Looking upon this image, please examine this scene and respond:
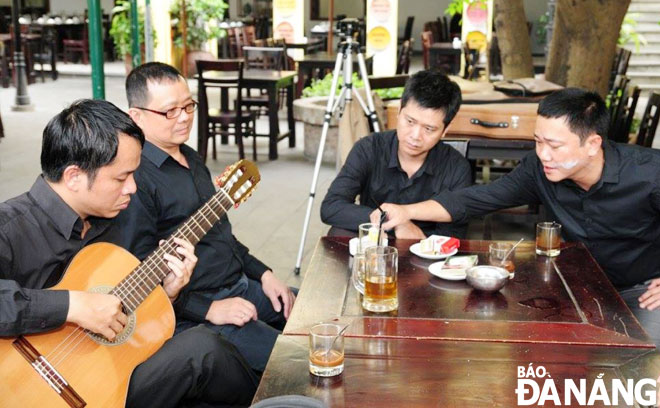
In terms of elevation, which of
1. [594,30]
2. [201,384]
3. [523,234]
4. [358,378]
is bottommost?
[523,234]

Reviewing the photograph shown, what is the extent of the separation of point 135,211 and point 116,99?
31.9 ft

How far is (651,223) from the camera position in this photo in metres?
3.05

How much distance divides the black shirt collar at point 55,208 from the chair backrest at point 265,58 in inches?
311

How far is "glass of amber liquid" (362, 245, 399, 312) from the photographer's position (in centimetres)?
229

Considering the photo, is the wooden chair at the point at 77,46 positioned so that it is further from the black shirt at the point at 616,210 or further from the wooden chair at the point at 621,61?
the black shirt at the point at 616,210

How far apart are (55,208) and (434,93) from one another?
1586 millimetres

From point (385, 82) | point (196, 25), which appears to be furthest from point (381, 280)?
point (196, 25)

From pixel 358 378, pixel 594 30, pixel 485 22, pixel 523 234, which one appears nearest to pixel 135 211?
pixel 358 378

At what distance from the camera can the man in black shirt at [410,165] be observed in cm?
326

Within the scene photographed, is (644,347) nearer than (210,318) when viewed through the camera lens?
Yes

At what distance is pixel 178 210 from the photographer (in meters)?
2.82

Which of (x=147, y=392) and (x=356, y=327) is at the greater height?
(x=356, y=327)

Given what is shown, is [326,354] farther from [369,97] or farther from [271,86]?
[271,86]

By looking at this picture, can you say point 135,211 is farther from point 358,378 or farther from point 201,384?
point 358,378
